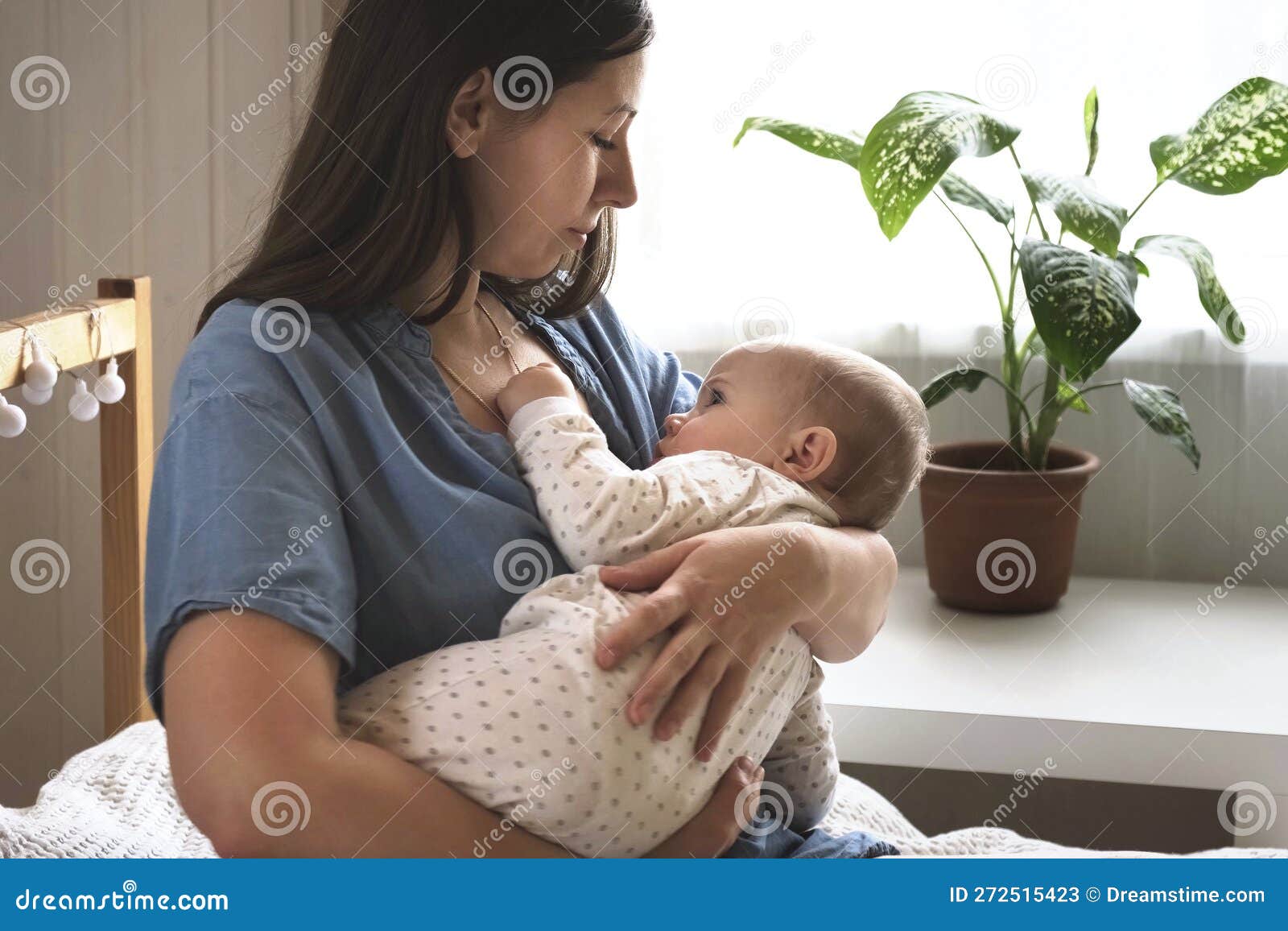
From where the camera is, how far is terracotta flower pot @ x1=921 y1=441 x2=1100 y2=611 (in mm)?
1717

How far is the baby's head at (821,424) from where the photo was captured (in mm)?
1124

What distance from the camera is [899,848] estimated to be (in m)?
1.19

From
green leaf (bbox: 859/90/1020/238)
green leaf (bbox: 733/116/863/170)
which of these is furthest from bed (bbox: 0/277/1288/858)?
green leaf (bbox: 733/116/863/170)

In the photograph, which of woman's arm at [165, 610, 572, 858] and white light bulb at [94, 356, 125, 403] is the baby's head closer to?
woman's arm at [165, 610, 572, 858]

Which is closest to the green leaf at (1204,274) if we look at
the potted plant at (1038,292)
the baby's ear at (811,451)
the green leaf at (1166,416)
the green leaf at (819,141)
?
the potted plant at (1038,292)

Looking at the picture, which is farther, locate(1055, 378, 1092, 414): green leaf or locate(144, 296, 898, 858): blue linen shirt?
locate(1055, 378, 1092, 414): green leaf

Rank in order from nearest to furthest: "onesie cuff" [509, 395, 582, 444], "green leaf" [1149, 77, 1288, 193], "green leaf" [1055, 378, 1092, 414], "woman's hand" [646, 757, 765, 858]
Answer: "woman's hand" [646, 757, 765, 858] < "onesie cuff" [509, 395, 582, 444] < "green leaf" [1149, 77, 1288, 193] < "green leaf" [1055, 378, 1092, 414]

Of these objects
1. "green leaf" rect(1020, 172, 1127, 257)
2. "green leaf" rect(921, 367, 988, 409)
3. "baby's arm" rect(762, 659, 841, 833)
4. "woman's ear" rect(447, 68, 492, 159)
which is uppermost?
"woman's ear" rect(447, 68, 492, 159)

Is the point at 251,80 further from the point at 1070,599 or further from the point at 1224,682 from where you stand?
the point at 1224,682

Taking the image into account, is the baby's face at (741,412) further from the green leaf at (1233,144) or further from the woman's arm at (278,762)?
the green leaf at (1233,144)

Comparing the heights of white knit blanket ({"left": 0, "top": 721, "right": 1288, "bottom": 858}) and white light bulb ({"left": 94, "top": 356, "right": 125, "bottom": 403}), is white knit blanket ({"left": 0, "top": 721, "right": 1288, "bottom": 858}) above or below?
below

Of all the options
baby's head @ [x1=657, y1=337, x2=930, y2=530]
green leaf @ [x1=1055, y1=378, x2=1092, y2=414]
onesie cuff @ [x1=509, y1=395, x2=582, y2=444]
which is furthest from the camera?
green leaf @ [x1=1055, y1=378, x2=1092, y2=414]

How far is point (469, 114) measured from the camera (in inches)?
39.8

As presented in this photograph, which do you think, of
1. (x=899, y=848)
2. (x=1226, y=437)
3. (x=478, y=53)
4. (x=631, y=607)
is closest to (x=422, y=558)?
(x=631, y=607)
